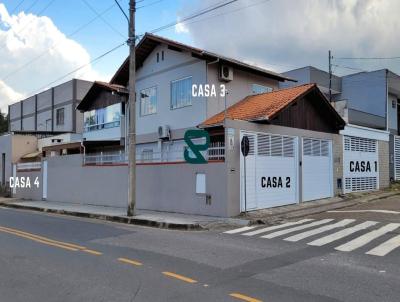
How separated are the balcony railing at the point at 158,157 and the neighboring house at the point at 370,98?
1426 centimetres

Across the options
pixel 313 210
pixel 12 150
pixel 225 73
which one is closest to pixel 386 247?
pixel 313 210

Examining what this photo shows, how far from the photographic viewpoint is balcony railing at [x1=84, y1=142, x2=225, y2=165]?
17245mm

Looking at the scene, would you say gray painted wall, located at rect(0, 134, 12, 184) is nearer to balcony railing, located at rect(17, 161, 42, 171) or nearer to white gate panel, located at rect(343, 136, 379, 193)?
balcony railing, located at rect(17, 161, 42, 171)

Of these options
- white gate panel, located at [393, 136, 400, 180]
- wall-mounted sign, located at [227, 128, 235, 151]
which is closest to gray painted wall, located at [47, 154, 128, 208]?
wall-mounted sign, located at [227, 128, 235, 151]

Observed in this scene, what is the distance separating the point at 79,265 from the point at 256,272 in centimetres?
333

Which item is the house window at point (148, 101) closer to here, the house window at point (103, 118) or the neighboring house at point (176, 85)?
the neighboring house at point (176, 85)

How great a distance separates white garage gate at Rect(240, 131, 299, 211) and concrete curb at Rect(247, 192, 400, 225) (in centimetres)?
94

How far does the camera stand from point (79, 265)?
28.9ft

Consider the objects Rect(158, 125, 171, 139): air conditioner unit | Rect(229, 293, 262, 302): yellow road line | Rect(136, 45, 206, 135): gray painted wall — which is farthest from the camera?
Rect(158, 125, 171, 139): air conditioner unit

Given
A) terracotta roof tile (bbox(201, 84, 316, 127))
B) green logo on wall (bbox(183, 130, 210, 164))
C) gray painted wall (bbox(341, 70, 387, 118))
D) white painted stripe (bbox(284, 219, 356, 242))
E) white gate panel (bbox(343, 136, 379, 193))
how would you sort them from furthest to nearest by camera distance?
1. gray painted wall (bbox(341, 70, 387, 118))
2. white gate panel (bbox(343, 136, 379, 193))
3. terracotta roof tile (bbox(201, 84, 316, 127))
4. green logo on wall (bbox(183, 130, 210, 164))
5. white painted stripe (bbox(284, 219, 356, 242))

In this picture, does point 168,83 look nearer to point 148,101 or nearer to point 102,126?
point 148,101

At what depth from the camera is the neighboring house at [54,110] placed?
50.4 meters

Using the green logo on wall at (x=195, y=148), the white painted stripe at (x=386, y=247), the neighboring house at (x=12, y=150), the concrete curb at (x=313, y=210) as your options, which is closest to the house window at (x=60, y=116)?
the neighboring house at (x=12, y=150)

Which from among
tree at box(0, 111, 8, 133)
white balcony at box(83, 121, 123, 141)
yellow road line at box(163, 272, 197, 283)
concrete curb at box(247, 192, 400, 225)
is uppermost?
tree at box(0, 111, 8, 133)
